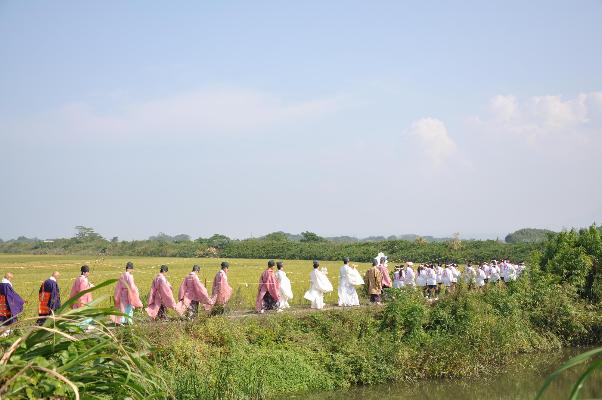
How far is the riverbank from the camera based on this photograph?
14266 mm

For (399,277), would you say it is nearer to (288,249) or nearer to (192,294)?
(192,294)

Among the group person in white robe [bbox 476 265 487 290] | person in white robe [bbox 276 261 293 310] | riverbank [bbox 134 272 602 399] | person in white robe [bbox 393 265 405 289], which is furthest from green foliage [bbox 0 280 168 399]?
person in white robe [bbox 476 265 487 290]

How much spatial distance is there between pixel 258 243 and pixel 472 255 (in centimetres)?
2082

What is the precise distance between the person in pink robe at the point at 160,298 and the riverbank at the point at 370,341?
1.59 meters

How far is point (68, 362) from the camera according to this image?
314 cm

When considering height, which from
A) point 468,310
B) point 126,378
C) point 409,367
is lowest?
point 409,367

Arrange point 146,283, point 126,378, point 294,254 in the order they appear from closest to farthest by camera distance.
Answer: point 126,378
point 146,283
point 294,254

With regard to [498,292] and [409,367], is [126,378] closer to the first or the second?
[409,367]

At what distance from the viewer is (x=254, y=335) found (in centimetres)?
1634

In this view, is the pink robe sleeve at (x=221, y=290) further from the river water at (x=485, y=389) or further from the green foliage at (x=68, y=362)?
the green foliage at (x=68, y=362)

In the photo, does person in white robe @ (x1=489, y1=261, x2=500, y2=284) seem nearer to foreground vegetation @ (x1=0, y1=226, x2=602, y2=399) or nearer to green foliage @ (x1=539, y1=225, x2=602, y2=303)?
green foliage @ (x1=539, y1=225, x2=602, y2=303)

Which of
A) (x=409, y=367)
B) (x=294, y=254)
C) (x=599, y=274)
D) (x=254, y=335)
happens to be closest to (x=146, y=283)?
(x=254, y=335)

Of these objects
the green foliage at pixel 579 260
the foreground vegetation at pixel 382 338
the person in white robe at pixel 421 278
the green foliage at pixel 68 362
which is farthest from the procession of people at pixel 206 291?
the green foliage at pixel 68 362

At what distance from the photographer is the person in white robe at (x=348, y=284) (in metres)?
20.7
